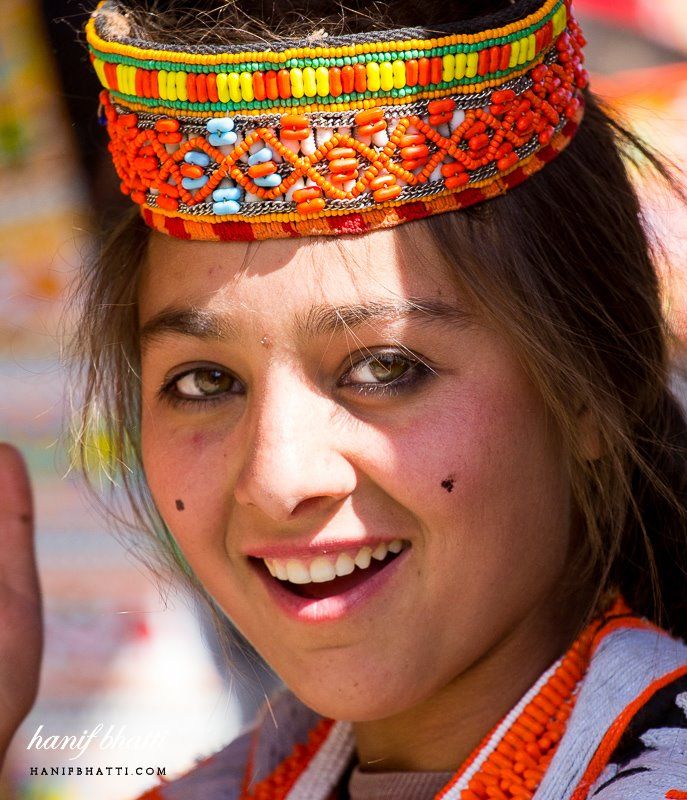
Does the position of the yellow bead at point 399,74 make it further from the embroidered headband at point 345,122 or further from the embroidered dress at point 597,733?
the embroidered dress at point 597,733

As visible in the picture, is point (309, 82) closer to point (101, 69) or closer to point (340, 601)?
point (101, 69)

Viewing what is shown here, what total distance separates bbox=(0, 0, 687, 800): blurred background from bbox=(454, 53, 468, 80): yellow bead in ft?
4.67

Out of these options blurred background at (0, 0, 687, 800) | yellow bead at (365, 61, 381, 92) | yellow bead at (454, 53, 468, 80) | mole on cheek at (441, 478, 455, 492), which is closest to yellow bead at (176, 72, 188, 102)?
yellow bead at (365, 61, 381, 92)

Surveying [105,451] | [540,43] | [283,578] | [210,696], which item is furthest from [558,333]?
[210,696]

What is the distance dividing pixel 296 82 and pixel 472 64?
232mm

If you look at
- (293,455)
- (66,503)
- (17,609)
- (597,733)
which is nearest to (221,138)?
(293,455)

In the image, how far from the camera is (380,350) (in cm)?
140

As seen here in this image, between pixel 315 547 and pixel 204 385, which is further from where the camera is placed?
pixel 204 385

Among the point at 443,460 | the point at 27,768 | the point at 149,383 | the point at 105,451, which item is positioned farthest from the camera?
the point at 27,768

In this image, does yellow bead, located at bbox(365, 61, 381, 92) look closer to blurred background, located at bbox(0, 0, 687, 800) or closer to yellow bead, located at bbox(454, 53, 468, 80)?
yellow bead, located at bbox(454, 53, 468, 80)

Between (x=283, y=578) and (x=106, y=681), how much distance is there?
5.40 feet

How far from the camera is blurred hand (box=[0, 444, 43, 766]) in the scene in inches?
74.9

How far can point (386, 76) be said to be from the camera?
1.33 meters

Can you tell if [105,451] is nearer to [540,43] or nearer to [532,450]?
[532,450]
